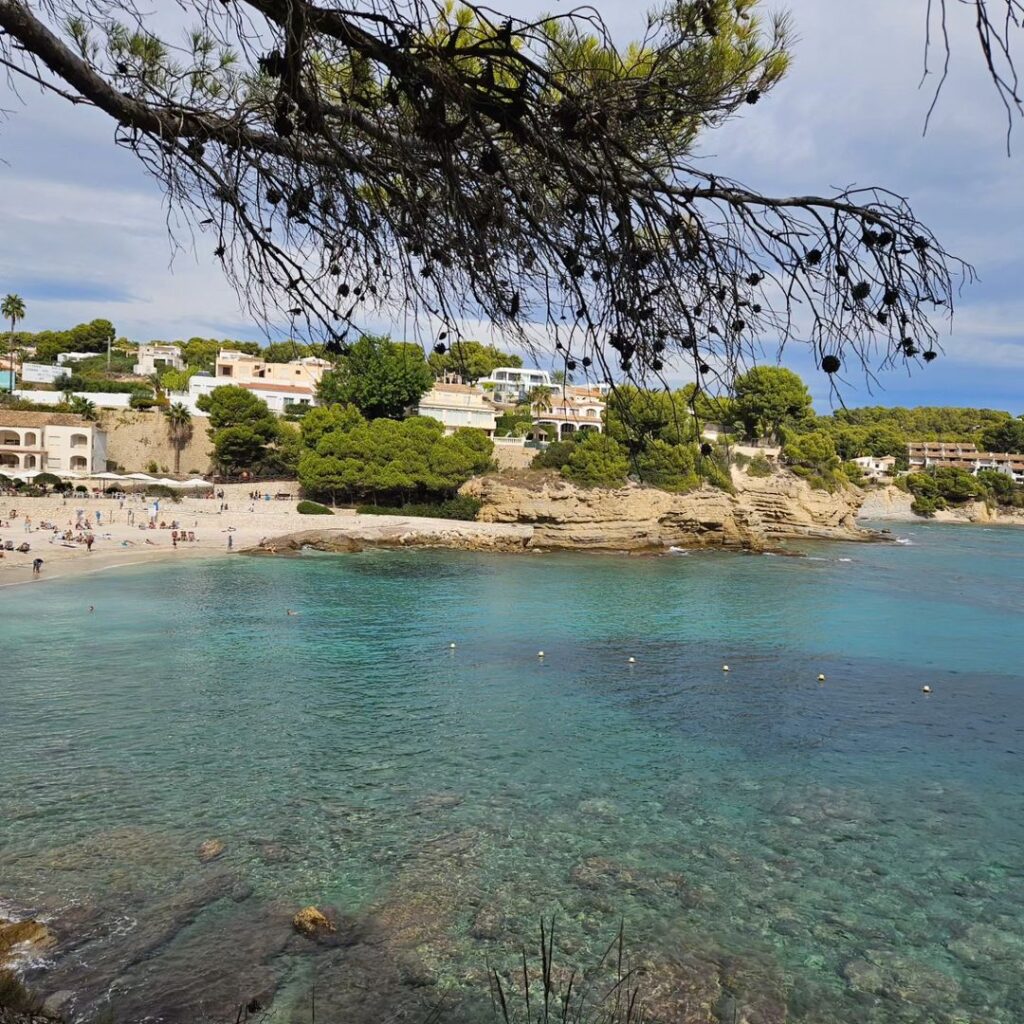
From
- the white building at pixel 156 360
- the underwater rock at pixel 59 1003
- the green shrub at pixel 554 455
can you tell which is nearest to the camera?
the underwater rock at pixel 59 1003

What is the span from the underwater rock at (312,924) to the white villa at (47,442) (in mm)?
53521

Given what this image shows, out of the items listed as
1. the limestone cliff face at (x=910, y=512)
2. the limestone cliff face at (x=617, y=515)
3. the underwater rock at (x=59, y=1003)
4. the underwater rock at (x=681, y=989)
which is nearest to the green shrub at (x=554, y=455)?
the limestone cliff face at (x=617, y=515)

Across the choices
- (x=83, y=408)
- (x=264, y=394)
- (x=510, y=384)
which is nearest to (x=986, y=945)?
(x=83, y=408)

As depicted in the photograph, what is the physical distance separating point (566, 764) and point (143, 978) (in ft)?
22.7

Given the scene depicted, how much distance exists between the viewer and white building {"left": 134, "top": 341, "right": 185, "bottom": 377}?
8938 cm

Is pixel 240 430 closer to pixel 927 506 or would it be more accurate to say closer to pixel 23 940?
pixel 23 940

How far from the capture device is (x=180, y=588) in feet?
93.5

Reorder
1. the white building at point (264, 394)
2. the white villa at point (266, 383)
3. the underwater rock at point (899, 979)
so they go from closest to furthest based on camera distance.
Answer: the underwater rock at point (899, 979) → the white building at point (264, 394) → the white villa at point (266, 383)

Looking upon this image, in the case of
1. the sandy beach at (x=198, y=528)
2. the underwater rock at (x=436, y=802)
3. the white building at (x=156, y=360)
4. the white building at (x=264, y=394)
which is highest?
the white building at (x=156, y=360)

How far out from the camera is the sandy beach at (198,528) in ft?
121

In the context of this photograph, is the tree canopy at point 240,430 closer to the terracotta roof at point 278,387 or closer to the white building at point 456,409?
the terracotta roof at point 278,387

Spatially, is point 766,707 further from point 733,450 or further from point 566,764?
point 733,450

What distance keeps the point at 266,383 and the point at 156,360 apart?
32679 millimetres

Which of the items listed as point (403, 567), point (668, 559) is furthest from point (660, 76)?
point (668, 559)
